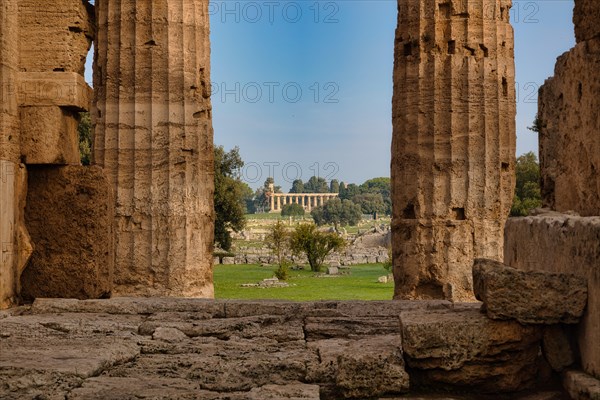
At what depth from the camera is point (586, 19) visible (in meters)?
4.98

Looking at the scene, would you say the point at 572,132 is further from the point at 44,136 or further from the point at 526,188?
the point at 526,188

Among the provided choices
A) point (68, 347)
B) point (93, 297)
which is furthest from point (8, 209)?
point (68, 347)

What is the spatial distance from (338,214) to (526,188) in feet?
199

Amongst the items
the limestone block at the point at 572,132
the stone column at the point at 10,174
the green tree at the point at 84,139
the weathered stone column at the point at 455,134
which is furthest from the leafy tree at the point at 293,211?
the limestone block at the point at 572,132

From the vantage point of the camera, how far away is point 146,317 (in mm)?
7453

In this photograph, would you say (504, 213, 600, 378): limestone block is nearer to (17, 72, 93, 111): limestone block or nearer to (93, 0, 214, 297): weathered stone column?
(17, 72, 93, 111): limestone block

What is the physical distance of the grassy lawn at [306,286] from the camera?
24453 millimetres

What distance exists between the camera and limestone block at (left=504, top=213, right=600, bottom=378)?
412cm

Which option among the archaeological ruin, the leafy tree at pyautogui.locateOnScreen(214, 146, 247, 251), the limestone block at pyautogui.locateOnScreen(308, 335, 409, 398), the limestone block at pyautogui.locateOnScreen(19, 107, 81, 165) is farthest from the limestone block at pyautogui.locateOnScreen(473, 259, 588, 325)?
the leafy tree at pyautogui.locateOnScreen(214, 146, 247, 251)

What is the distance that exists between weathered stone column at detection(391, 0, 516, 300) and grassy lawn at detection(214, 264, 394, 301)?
774 centimetres

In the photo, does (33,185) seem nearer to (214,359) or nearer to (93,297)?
(93,297)

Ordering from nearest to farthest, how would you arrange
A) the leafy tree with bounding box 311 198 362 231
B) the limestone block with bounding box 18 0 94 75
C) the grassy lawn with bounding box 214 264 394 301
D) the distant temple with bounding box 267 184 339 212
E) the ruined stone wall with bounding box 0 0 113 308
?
the ruined stone wall with bounding box 0 0 113 308 → the limestone block with bounding box 18 0 94 75 → the grassy lawn with bounding box 214 264 394 301 → the leafy tree with bounding box 311 198 362 231 → the distant temple with bounding box 267 184 339 212

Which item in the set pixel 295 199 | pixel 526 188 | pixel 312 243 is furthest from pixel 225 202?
pixel 295 199

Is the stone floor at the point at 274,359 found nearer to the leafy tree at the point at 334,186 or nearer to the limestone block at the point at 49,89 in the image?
the limestone block at the point at 49,89
